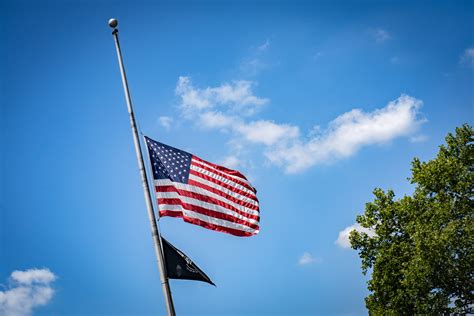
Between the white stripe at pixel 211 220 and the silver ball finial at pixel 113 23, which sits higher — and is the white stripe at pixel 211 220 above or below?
below

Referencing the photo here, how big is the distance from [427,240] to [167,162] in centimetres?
1908

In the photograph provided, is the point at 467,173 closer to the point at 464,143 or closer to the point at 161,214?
the point at 464,143

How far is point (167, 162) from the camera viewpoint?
11109mm

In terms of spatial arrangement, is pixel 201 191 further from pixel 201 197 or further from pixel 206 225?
pixel 206 225

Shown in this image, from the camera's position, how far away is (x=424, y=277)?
24000 mm

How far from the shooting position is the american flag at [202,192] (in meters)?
10.8

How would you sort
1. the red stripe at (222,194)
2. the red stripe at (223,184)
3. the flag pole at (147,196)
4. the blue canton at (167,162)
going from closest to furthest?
the flag pole at (147,196), the blue canton at (167,162), the red stripe at (222,194), the red stripe at (223,184)

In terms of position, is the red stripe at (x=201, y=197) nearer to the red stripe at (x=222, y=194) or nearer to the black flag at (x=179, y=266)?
the red stripe at (x=222, y=194)

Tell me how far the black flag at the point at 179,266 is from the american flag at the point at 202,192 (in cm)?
105

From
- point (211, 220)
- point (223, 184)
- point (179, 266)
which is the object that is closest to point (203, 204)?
point (211, 220)

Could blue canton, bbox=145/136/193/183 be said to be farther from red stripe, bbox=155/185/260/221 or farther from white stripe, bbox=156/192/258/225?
white stripe, bbox=156/192/258/225

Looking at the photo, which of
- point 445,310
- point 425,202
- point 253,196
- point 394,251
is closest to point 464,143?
point 425,202

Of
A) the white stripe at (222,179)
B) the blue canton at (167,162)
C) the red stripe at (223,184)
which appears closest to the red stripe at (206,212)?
the blue canton at (167,162)

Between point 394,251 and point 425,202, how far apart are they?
3901 mm
